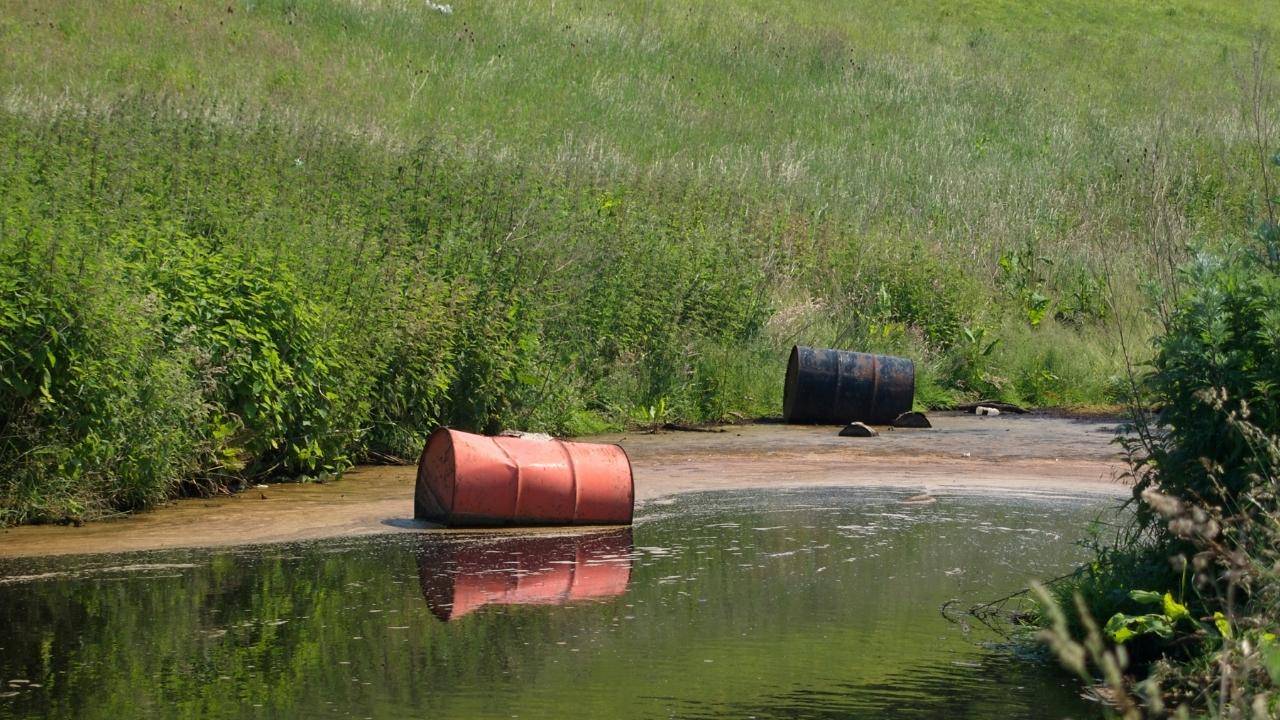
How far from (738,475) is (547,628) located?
612cm

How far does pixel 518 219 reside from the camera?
1670cm

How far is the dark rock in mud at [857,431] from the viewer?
16703 millimetres

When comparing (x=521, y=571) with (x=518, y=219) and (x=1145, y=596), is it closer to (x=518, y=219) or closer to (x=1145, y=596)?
(x=1145, y=596)

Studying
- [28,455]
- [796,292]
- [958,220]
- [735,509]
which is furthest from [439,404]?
[958,220]

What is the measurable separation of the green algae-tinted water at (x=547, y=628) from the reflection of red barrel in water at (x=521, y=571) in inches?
1.0

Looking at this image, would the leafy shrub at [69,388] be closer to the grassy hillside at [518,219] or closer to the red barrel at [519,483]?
the grassy hillside at [518,219]

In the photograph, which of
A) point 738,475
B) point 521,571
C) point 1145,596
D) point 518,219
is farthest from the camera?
point 518,219

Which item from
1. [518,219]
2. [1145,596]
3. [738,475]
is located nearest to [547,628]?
[1145,596]

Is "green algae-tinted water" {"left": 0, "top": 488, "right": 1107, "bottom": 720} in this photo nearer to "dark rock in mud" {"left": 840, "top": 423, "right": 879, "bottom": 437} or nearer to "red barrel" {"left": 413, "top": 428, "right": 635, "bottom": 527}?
"red barrel" {"left": 413, "top": 428, "right": 635, "bottom": 527}

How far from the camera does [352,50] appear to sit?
31656mm

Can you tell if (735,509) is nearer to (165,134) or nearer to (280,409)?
(280,409)

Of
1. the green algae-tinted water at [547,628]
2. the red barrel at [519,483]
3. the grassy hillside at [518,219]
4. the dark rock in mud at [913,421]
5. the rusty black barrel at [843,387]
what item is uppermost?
the grassy hillside at [518,219]

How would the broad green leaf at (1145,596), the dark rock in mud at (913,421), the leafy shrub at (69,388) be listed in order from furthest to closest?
the dark rock in mud at (913,421) < the leafy shrub at (69,388) < the broad green leaf at (1145,596)

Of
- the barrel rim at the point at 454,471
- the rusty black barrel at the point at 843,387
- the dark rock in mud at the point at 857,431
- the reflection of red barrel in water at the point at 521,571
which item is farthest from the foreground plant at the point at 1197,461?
the rusty black barrel at the point at 843,387
